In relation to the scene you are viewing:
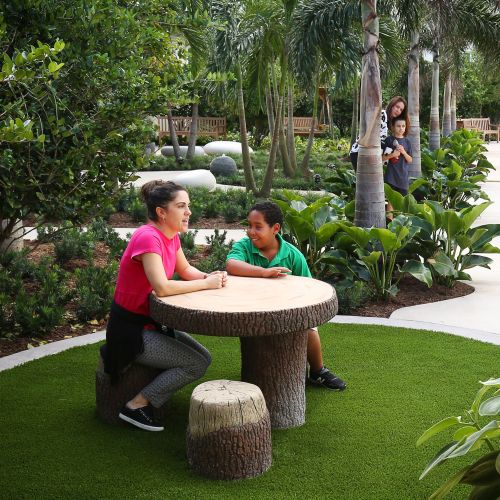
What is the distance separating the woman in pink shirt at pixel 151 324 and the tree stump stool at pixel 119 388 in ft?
0.20

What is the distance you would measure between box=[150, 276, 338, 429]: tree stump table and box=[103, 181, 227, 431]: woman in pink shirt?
0.56 ft

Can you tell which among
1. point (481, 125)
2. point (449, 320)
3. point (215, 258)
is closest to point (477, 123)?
Result: point (481, 125)

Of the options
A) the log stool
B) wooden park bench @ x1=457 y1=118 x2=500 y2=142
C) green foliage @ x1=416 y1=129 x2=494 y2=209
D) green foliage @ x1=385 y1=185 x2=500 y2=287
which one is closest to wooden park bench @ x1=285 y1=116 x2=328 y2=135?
wooden park bench @ x1=457 y1=118 x2=500 y2=142

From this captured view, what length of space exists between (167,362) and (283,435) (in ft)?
2.40

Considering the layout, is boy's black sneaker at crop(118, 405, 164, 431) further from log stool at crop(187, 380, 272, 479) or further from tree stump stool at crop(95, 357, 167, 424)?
log stool at crop(187, 380, 272, 479)

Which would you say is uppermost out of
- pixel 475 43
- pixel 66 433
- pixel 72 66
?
pixel 475 43

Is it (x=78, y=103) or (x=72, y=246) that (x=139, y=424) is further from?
(x=72, y=246)

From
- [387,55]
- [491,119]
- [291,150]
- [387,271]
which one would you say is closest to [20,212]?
[387,271]

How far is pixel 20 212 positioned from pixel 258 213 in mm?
2249

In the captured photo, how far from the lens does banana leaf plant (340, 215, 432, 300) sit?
6.94 metres

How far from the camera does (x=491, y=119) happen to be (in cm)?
4969

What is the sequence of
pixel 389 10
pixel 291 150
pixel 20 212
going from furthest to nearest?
pixel 291 150, pixel 389 10, pixel 20 212

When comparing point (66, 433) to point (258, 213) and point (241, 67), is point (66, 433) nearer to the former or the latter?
point (258, 213)

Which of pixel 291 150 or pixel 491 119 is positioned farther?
pixel 491 119
